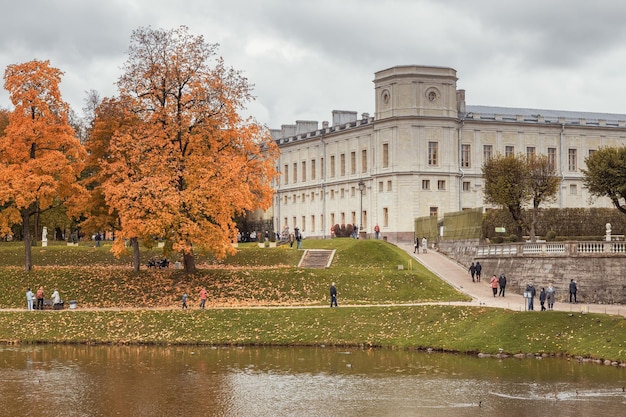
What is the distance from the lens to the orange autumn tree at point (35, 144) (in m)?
60.5

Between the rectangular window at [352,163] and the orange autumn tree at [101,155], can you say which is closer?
→ the orange autumn tree at [101,155]

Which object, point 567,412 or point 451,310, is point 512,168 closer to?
point 451,310

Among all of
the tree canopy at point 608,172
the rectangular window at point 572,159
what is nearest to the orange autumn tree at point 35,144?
the tree canopy at point 608,172

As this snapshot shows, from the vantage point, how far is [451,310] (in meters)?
49.5

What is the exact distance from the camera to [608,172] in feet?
227

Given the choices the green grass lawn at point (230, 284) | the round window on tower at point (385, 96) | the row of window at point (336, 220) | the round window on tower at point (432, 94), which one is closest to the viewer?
the green grass lawn at point (230, 284)

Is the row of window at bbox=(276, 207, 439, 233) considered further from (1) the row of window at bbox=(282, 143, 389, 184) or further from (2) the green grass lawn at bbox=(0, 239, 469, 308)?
(2) the green grass lawn at bbox=(0, 239, 469, 308)

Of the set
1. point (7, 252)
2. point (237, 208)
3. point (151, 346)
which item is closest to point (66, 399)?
point (151, 346)

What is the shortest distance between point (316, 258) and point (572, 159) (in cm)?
4659

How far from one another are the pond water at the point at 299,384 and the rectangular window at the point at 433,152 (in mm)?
56993

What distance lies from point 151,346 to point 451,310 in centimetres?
1508

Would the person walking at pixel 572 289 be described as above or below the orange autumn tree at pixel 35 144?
below

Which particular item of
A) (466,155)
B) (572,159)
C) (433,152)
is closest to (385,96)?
(433,152)

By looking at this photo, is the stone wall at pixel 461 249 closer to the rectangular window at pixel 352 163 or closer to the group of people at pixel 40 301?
the rectangular window at pixel 352 163
